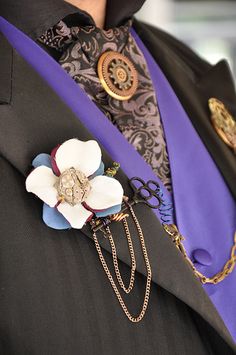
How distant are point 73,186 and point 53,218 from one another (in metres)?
0.04

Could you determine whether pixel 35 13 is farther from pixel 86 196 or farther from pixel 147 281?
pixel 147 281

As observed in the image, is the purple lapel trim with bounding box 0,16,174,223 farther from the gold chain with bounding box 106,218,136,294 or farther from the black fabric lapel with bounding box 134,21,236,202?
the black fabric lapel with bounding box 134,21,236,202

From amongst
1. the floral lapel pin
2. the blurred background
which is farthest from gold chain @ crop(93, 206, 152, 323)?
the blurred background

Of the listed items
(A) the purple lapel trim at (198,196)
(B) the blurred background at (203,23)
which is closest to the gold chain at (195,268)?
(A) the purple lapel trim at (198,196)

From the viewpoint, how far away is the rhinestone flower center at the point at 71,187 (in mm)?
770

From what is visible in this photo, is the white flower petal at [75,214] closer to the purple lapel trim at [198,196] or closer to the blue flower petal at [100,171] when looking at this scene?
the blue flower petal at [100,171]

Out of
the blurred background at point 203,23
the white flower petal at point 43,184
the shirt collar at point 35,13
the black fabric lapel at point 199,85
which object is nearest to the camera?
the white flower petal at point 43,184

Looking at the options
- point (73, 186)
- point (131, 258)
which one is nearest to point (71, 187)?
point (73, 186)

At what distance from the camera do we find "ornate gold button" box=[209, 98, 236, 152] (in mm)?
1108

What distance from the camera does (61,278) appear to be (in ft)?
2.56

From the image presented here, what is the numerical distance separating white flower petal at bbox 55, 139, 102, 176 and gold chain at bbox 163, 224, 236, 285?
15cm

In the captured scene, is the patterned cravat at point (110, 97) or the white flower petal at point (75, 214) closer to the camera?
the white flower petal at point (75, 214)

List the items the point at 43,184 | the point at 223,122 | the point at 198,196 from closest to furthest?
the point at 43,184 < the point at 198,196 < the point at 223,122

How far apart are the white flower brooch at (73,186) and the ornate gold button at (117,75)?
17cm
